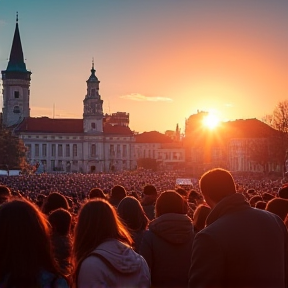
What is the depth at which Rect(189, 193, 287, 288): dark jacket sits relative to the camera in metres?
4.73

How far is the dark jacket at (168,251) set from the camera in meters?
6.59

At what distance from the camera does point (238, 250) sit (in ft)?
15.7

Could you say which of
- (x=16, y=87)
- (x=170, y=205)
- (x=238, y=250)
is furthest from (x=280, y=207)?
(x=16, y=87)

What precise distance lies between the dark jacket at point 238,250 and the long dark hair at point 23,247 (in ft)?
3.79

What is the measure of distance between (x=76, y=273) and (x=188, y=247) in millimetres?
2378

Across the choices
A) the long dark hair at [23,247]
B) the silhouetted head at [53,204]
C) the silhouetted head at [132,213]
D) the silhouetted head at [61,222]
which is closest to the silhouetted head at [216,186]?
the long dark hair at [23,247]

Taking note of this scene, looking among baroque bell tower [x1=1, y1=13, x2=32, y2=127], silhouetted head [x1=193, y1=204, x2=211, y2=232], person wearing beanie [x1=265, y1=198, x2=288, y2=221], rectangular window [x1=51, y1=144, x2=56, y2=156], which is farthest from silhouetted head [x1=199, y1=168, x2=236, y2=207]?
rectangular window [x1=51, y1=144, x2=56, y2=156]

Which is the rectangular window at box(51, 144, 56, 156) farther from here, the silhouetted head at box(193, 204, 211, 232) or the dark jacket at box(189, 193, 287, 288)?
the dark jacket at box(189, 193, 287, 288)

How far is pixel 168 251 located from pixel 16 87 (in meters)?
136

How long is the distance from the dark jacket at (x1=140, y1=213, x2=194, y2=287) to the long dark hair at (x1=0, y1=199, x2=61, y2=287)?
246 cm

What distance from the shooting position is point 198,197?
1490cm

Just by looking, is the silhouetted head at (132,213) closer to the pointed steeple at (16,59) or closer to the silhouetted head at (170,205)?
the silhouetted head at (170,205)

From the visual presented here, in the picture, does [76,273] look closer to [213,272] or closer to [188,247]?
[213,272]

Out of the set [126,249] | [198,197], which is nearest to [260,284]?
[126,249]
